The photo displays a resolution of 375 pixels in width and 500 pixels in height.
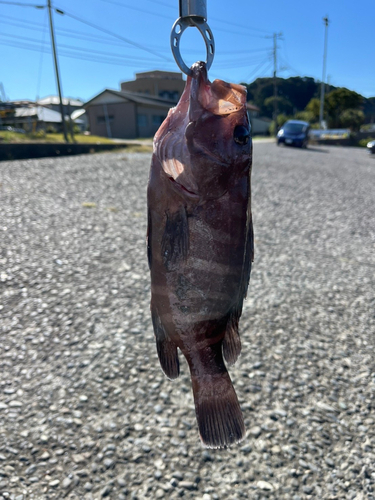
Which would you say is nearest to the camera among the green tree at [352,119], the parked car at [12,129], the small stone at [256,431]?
the small stone at [256,431]

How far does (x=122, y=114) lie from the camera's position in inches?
1160

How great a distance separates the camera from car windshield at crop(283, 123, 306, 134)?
22.4m

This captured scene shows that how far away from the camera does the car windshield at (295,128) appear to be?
22.4 meters

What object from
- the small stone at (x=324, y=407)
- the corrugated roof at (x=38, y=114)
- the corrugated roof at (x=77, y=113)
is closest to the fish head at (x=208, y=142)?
the small stone at (x=324, y=407)

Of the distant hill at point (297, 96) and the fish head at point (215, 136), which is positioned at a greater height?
the distant hill at point (297, 96)

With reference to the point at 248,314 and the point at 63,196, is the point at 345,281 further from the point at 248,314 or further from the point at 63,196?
the point at 63,196

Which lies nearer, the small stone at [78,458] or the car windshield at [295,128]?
the small stone at [78,458]

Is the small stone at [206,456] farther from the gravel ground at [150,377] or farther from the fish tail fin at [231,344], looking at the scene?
the fish tail fin at [231,344]

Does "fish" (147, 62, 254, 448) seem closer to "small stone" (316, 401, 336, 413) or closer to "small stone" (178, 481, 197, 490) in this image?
"small stone" (178, 481, 197, 490)

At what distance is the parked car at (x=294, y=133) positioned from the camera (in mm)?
22375

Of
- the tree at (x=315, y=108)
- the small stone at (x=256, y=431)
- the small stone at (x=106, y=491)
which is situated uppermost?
the tree at (x=315, y=108)

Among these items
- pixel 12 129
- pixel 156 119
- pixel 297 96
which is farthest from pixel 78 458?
pixel 297 96

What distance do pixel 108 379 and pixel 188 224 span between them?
3.09 meters

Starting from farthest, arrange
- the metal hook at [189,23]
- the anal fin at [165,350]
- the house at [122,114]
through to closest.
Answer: the house at [122,114], the anal fin at [165,350], the metal hook at [189,23]
